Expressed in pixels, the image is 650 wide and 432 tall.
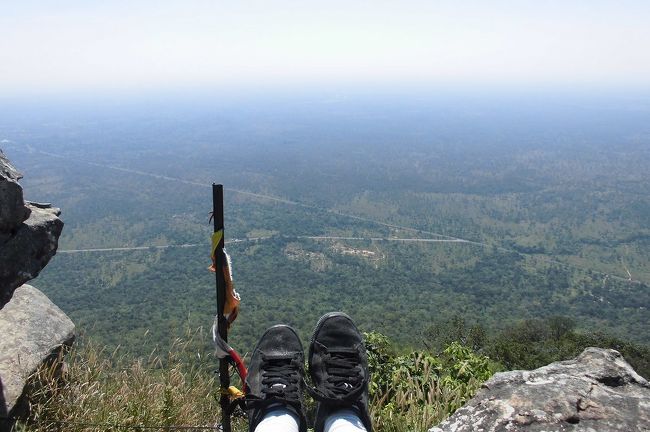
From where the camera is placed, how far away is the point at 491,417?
2.04 meters

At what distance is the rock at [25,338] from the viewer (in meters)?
2.71

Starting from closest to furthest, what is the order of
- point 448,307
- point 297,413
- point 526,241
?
point 297,413 → point 448,307 → point 526,241

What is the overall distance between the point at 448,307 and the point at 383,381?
40.7m

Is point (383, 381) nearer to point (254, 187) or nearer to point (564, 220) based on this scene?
point (564, 220)

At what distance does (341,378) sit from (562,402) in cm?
118

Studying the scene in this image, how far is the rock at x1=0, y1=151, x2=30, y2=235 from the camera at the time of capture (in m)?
2.68

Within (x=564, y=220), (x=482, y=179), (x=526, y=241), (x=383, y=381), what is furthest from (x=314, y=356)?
(x=482, y=179)

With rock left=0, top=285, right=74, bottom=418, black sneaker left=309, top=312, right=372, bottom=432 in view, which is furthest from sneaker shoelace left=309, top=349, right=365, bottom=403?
rock left=0, top=285, right=74, bottom=418

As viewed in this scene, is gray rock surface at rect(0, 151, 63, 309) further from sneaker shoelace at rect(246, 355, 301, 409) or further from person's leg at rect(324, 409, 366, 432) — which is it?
person's leg at rect(324, 409, 366, 432)

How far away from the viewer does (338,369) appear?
2701mm

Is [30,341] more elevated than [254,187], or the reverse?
[30,341]

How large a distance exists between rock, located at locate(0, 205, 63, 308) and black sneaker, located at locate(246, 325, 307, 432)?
1601 mm

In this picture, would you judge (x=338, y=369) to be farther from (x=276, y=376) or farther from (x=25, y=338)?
(x=25, y=338)

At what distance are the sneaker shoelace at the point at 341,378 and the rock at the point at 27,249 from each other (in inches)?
79.1
